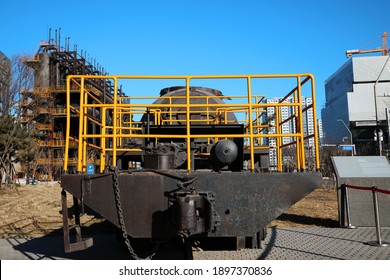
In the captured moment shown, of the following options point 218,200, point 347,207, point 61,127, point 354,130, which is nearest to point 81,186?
point 218,200

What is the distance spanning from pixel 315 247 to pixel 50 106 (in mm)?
37099

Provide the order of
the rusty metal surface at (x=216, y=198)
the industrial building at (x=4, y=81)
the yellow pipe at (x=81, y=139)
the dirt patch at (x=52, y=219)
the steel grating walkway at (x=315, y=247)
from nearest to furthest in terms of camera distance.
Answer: the rusty metal surface at (x=216, y=198)
the yellow pipe at (x=81, y=139)
the steel grating walkway at (x=315, y=247)
the dirt patch at (x=52, y=219)
the industrial building at (x=4, y=81)

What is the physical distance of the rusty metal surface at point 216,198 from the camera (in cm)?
403

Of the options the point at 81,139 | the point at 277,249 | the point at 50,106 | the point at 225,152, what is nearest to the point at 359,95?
the point at 50,106

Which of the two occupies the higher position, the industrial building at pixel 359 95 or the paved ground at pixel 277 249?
the industrial building at pixel 359 95

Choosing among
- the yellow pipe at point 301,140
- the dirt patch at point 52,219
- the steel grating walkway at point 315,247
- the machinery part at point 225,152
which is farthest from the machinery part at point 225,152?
the dirt patch at point 52,219

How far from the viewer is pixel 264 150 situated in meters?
6.41

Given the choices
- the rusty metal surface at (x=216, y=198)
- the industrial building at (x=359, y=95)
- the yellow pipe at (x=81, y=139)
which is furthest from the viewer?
the industrial building at (x=359, y=95)

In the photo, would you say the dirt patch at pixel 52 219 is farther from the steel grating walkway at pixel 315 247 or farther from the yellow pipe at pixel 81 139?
the yellow pipe at pixel 81 139

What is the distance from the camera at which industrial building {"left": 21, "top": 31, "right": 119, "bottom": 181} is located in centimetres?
3120

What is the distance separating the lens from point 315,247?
22.9 feet

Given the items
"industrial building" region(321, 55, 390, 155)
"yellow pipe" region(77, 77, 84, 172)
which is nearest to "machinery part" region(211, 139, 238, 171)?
"yellow pipe" region(77, 77, 84, 172)

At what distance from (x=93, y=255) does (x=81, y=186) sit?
2908 millimetres

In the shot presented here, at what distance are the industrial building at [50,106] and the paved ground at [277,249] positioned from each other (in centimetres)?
2091
